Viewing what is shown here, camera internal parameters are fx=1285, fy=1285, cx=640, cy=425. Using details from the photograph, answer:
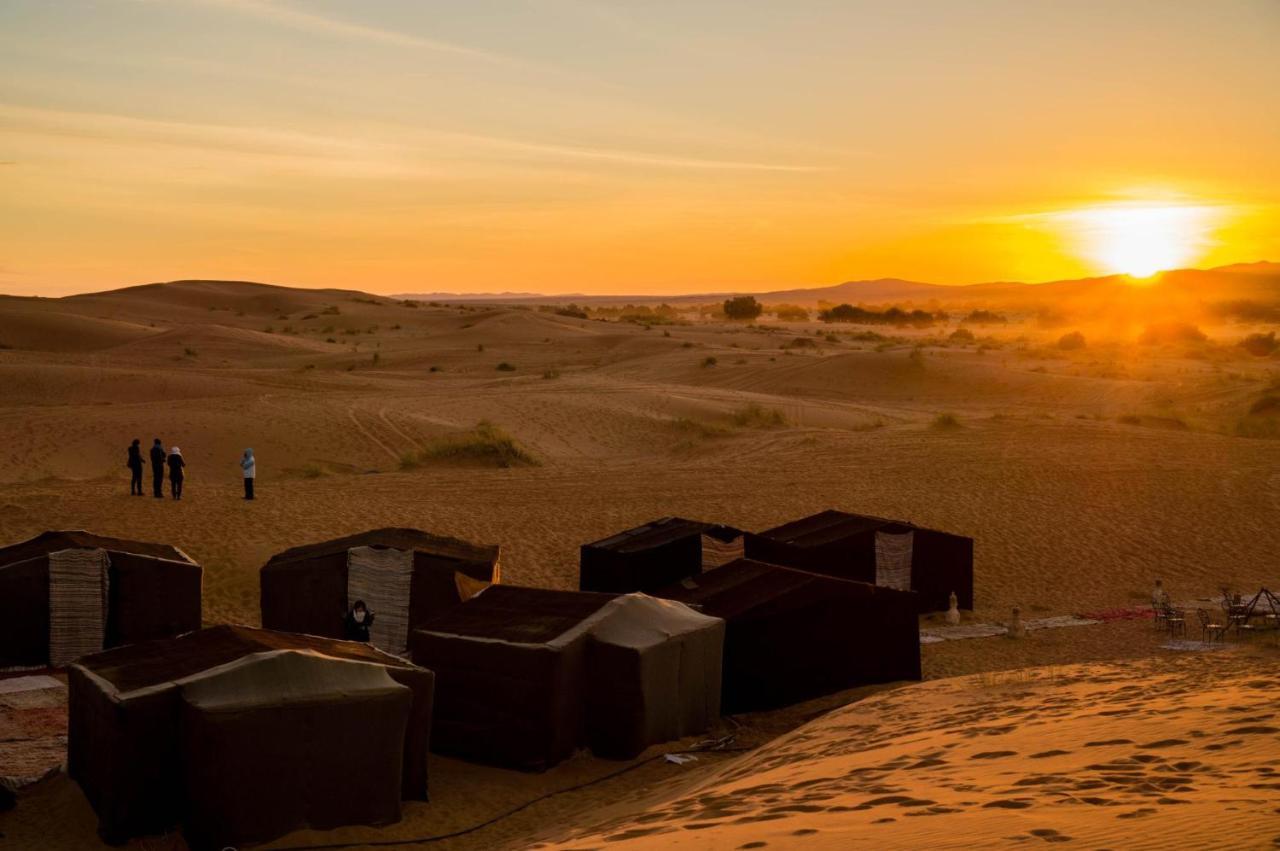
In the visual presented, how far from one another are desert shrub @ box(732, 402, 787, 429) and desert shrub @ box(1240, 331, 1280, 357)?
3634cm

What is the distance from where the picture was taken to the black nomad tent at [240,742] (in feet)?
31.3

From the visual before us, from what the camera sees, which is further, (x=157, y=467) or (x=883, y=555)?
(x=157, y=467)

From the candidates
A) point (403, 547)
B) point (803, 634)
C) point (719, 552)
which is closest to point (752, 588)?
point (803, 634)

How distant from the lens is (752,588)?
14.3m

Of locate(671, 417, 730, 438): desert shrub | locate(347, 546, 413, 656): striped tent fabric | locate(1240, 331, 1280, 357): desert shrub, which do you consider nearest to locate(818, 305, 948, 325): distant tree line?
locate(1240, 331, 1280, 357): desert shrub

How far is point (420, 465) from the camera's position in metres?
29.6

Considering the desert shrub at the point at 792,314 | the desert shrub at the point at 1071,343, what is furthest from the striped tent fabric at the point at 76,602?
the desert shrub at the point at 792,314

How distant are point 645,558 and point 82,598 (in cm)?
708

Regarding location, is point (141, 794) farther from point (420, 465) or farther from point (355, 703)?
point (420, 465)

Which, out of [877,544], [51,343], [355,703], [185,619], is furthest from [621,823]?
[51,343]

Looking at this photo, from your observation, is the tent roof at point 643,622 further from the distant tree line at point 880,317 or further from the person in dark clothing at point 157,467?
the distant tree line at point 880,317

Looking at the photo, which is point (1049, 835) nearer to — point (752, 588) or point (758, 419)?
point (752, 588)

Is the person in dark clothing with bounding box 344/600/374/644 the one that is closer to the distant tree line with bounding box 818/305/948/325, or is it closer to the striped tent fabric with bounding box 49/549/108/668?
the striped tent fabric with bounding box 49/549/108/668

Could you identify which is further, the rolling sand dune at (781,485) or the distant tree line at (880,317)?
the distant tree line at (880,317)
